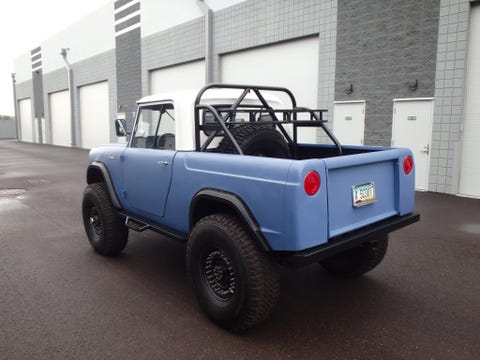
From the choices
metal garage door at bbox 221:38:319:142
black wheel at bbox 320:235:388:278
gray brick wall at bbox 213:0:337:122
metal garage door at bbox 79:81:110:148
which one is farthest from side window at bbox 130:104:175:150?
metal garage door at bbox 79:81:110:148

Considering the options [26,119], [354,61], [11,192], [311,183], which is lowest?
[11,192]

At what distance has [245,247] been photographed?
114 inches

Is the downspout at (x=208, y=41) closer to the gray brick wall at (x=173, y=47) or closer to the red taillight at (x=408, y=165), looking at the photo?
the gray brick wall at (x=173, y=47)

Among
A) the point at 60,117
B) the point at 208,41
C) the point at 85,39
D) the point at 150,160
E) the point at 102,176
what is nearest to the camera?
the point at 150,160

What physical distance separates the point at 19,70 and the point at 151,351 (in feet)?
136

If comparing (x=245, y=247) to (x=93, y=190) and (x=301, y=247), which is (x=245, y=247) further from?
(x=93, y=190)

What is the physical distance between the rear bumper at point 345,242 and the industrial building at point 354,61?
20.4 ft

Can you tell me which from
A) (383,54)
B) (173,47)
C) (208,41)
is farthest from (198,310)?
(173,47)

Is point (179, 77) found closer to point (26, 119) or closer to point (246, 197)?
point (246, 197)

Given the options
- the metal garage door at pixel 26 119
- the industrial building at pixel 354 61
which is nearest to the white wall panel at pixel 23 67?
the metal garage door at pixel 26 119

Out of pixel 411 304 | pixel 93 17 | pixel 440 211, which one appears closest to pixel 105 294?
pixel 411 304

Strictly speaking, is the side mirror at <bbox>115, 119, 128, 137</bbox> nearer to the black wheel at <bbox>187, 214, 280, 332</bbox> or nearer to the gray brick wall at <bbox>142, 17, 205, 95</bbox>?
the black wheel at <bbox>187, 214, 280, 332</bbox>

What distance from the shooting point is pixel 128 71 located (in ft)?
65.9

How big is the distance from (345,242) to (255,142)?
1183 millimetres
